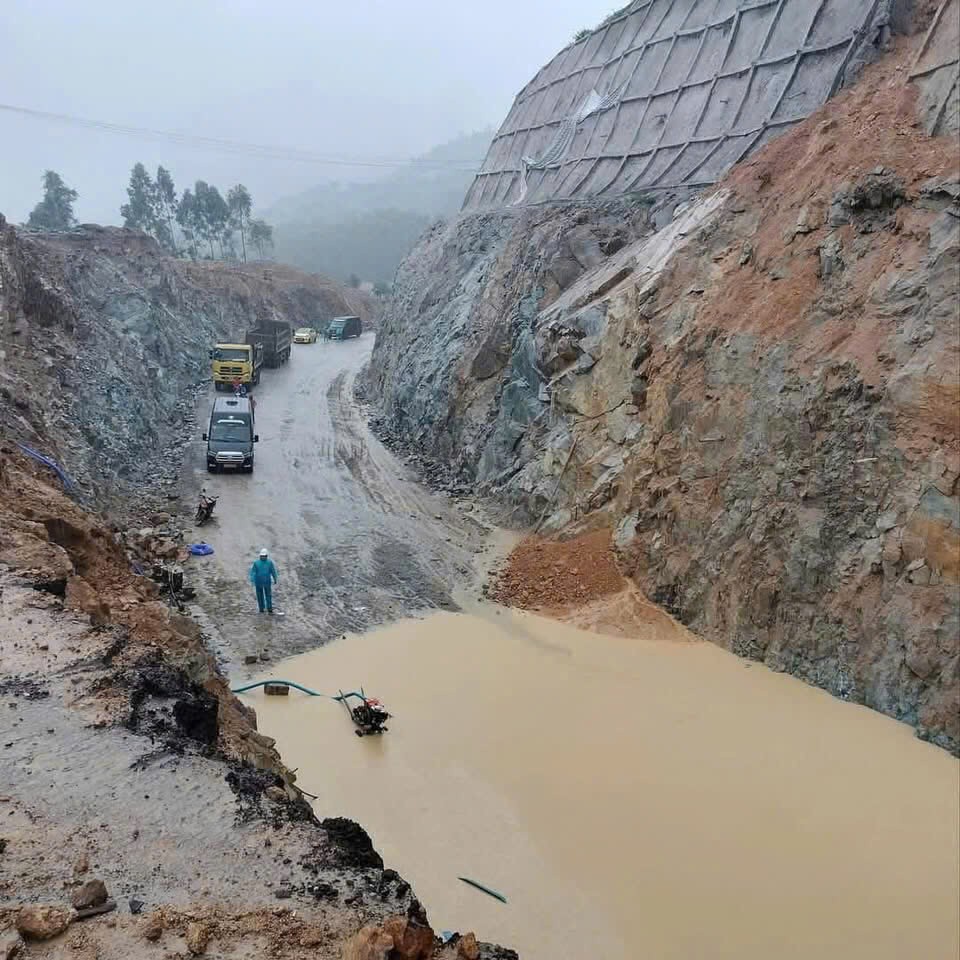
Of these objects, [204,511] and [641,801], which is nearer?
[641,801]

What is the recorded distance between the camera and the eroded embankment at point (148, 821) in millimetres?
4219

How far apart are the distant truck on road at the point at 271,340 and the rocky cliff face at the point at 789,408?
20.7 metres

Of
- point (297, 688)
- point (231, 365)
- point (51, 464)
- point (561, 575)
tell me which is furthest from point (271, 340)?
point (297, 688)

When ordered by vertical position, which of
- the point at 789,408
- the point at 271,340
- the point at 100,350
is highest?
the point at 789,408

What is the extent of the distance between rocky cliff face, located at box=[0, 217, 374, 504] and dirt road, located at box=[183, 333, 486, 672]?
222 cm

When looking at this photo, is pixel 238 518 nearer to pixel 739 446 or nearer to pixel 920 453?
pixel 739 446

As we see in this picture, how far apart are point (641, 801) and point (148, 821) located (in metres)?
6.25

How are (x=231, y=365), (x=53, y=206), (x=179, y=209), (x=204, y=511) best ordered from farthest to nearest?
(x=179, y=209)
(x=53, y=206)
(x=231, y=365)
(x=204, y=511)

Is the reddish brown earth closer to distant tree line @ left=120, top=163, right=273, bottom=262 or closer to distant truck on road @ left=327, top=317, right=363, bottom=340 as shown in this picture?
distant truck on road @ left=327, top=317, right=363, bottom=340

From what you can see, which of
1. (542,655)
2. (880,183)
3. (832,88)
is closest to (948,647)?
(542,655)

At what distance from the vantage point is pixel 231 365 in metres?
31.4

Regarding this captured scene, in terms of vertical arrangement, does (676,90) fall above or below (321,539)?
above

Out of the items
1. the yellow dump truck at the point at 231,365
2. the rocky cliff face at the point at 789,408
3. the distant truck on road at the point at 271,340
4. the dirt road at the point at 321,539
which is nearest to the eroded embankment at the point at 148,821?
the dirt road at the point at 321,539

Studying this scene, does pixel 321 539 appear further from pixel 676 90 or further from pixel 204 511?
pixel 676 90
